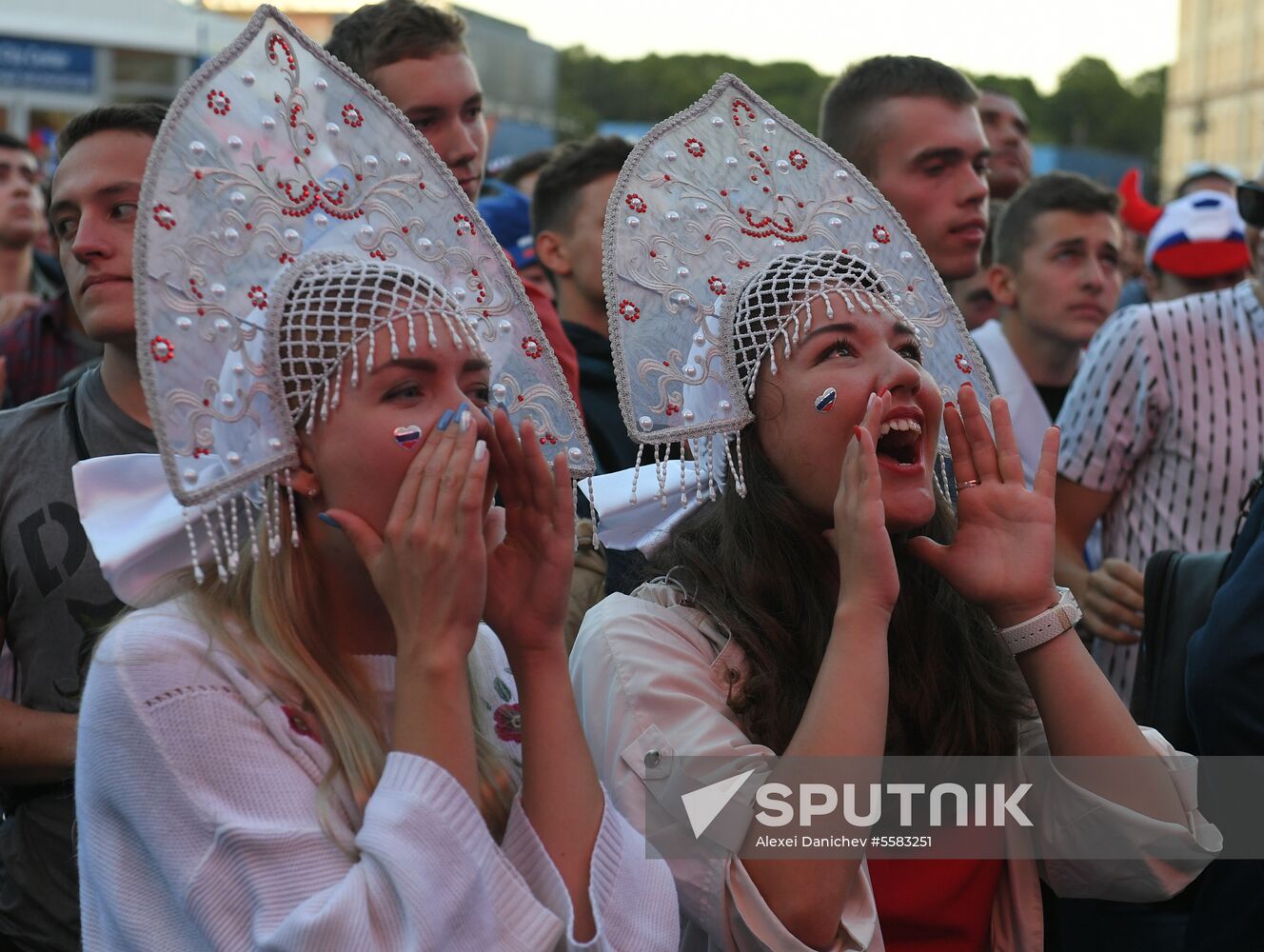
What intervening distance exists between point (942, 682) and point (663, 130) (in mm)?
1098

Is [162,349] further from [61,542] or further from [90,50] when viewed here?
[90,50]

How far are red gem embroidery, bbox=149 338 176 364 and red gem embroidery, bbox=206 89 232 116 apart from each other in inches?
14.0

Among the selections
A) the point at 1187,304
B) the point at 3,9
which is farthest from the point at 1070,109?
the point at 1187,304

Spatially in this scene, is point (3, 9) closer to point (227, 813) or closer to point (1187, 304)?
point (1187, 304)

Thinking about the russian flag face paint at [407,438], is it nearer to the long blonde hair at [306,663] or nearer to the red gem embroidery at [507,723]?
the long blonde hair at [306,663]

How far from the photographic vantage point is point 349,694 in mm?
2033

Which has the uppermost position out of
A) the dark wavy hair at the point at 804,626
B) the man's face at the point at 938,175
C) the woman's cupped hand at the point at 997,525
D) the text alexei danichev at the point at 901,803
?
the man's face at the point at 938,175

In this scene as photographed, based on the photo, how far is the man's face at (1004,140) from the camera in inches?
256

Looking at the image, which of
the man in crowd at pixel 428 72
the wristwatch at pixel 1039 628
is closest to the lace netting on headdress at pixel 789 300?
the wristwatch at pixel 1039 628

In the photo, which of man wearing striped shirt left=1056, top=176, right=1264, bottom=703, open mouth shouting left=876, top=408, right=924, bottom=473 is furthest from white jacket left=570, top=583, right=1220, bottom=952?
man wearing striped shirt left=1056, top=176, right=1264, bottom=703

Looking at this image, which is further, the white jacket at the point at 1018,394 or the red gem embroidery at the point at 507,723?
the white jacket at the point at 1018,394

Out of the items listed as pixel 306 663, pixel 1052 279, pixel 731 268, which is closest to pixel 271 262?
pixel 306 663

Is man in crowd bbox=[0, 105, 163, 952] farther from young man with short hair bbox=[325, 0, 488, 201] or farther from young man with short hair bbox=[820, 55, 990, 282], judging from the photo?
young man with short hair bbox=[820, 55, 990, 282]

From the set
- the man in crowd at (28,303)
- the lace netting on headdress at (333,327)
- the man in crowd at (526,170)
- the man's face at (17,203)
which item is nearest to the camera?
the lace netting on headdress at (333,327)
